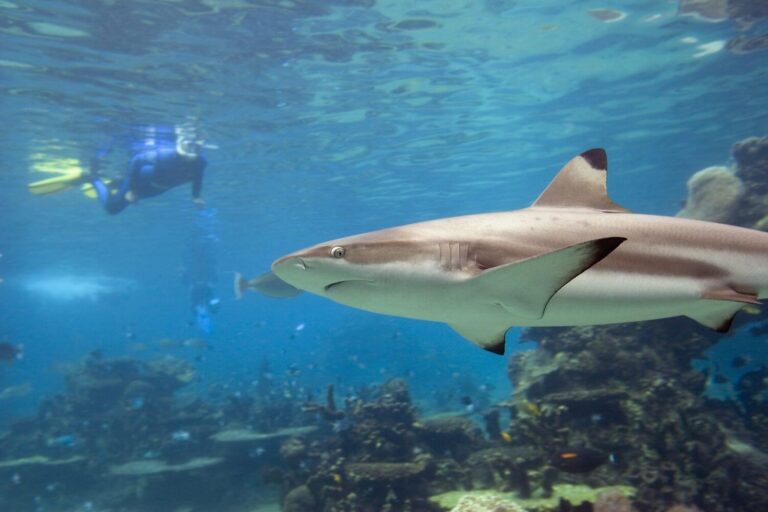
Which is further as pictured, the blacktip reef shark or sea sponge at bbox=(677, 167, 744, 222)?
sea sponge at bbox=(677, 167, 744, 222)

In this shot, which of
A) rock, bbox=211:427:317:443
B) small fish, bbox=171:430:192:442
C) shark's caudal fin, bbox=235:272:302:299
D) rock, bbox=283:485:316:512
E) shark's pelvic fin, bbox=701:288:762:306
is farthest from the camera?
shark's caudal fin, bbox=235:272:302:299

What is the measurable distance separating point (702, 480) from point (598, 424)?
157 cm

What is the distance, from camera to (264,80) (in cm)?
1712

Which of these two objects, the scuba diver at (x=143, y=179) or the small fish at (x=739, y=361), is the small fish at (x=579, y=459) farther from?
the scuba diver at (x=143, y=179)

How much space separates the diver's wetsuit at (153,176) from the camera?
18.3m

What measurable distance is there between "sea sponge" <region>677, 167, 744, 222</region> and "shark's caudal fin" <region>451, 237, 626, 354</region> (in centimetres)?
1145

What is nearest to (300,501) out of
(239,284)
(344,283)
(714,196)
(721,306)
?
(344,283)

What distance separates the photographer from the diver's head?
21.7 meters

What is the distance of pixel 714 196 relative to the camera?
12188 millimetres

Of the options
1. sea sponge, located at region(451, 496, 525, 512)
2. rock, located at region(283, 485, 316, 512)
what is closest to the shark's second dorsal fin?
sea sponge, located at region(451, 496, 525, 512)

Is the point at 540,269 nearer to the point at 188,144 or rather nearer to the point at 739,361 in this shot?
the point at 739,361

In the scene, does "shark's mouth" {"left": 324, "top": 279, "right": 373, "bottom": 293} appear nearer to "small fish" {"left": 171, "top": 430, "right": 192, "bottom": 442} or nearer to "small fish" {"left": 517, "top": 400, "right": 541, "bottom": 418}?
"small fish" {"left": 517, "top": 400, "right": 541, "bottom": 418}

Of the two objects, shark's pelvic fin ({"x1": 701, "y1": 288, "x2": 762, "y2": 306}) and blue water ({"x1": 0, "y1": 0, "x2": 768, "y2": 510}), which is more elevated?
blue water ({"x1": 0, "y1": 0, "x2": 768, "y2": 510})

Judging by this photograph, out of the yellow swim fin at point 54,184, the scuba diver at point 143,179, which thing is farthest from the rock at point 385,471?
the yellow swim fin at point 54,184
